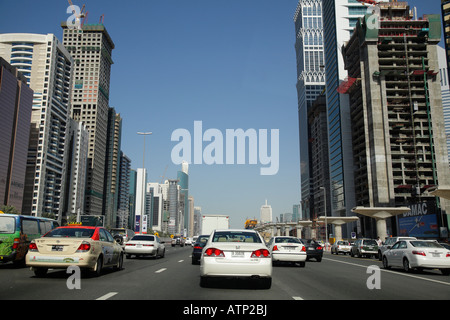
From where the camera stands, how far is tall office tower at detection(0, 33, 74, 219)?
133875 millimetres

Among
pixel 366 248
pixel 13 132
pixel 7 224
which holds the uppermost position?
pixel 13 132

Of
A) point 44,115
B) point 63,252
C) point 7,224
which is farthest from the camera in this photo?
point 44,115

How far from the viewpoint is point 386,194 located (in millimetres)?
92875

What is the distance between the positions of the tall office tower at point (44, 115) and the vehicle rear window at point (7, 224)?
130 meters

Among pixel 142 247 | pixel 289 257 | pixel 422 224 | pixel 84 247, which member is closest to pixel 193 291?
pixel 84 247

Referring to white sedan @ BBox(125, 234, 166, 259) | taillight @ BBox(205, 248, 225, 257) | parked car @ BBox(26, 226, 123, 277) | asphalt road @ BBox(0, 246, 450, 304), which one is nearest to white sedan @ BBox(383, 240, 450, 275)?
asphalt road @ BBox(0, 246, 450, 304)

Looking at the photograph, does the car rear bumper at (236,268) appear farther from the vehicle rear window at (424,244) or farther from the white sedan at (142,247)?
the white sedan at (142,247)

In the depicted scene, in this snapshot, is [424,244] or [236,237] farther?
[424,244]

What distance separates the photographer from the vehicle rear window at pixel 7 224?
14196 mm

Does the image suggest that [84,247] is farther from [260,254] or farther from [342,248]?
[342,248]

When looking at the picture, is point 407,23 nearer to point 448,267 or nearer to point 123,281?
point 448,267

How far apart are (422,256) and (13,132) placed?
4942 inches

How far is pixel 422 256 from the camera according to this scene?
15266 mm
